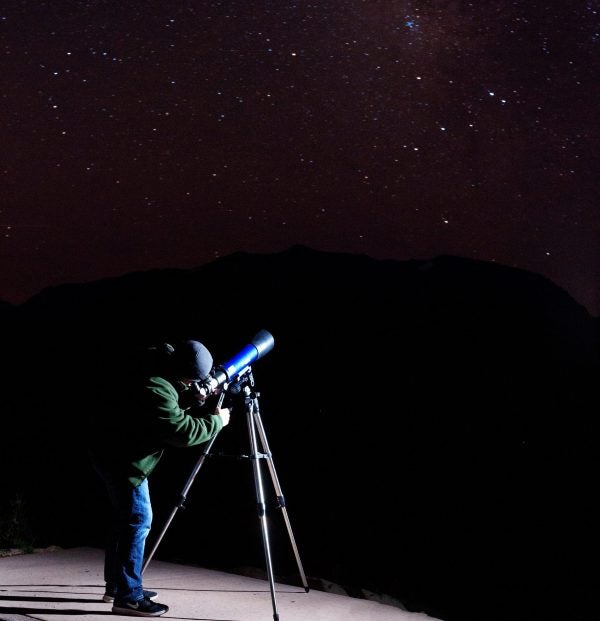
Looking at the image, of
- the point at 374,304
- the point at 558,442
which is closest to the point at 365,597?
the point at 558,442

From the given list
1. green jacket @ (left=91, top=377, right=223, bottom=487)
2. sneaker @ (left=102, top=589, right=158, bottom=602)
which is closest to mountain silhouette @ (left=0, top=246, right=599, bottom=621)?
sneaker @ (left=102, top=589, right=158, bottom=602)

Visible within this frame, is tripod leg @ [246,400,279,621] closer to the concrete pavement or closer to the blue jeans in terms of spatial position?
the concrete pavement

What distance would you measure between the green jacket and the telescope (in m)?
0.15

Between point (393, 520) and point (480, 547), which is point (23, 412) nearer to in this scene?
point (393, 520)

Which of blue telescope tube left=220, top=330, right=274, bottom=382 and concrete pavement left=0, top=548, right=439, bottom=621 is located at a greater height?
blue telescope tube left=220, top=330, right=274, bottom=382

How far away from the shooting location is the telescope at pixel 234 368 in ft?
11.3

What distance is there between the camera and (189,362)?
3412 millimetres

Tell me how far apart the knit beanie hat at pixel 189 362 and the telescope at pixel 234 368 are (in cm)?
5

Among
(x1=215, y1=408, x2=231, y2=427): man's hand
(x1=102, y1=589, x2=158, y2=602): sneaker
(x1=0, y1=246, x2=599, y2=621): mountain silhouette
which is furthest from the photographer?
(x1=0, y1=246, x2=599, y2=621): mountain silhouette

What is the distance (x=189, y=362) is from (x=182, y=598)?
149 cm

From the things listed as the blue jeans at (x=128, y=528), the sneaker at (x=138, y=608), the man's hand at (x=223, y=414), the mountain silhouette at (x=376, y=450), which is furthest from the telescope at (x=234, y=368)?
the mountain silhouette at (x=376, y=450)

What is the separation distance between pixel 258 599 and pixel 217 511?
2.78 metres

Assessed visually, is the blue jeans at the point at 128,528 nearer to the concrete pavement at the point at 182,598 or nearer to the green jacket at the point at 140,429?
the green jacket at the point at 140,429

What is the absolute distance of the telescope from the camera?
3453mm
